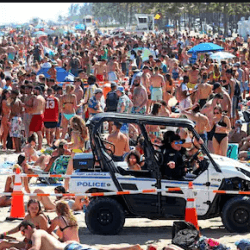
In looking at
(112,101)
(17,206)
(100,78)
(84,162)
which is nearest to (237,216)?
(84,162)

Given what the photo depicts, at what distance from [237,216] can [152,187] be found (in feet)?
3.61

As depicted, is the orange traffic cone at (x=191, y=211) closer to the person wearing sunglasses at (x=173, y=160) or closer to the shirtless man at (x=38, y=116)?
the person wearing sunglasses at (x=173, y=160)

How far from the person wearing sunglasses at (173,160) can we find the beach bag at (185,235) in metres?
0.73

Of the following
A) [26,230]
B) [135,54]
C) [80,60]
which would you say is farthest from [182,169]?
[135,54]

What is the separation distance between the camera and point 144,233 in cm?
848

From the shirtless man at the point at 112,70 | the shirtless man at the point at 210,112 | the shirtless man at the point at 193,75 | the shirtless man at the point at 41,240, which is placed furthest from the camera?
the shirtless man at the point at 112,70

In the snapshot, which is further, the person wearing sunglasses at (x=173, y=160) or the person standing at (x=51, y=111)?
the person standing at (x=51, y=111)

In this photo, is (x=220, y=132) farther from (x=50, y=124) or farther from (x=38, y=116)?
(x=50, y=124)

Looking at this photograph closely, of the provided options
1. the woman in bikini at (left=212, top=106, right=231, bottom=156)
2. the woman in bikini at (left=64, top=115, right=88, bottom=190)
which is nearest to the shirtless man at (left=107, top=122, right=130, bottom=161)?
the woman in bikini at (left=64, top=115, right=88, bottom=190)

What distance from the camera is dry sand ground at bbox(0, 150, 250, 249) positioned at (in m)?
7.96

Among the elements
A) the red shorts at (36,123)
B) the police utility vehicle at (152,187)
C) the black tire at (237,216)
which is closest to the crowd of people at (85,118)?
the red shorts at (36,123)

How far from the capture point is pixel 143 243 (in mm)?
7996

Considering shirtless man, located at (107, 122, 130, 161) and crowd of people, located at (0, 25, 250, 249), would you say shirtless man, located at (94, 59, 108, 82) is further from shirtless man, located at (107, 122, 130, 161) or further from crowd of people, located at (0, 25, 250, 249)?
shirtless man, located at (107, 122, 130, 161)

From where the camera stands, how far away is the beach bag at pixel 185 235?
7.37 metres
